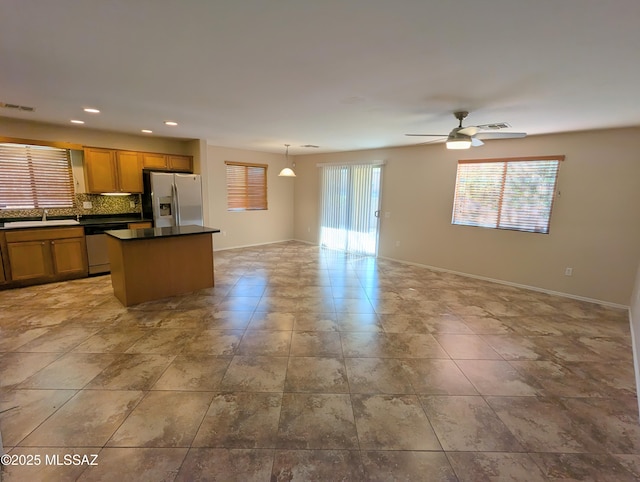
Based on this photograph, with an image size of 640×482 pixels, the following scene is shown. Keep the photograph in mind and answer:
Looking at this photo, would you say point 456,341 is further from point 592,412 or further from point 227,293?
point 227,293

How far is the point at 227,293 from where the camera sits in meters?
4.23

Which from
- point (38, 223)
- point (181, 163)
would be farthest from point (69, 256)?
point (181, 163)

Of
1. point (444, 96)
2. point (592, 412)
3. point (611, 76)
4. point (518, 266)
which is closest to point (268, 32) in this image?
point (444, 96)

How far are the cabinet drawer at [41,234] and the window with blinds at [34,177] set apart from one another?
2.18ft

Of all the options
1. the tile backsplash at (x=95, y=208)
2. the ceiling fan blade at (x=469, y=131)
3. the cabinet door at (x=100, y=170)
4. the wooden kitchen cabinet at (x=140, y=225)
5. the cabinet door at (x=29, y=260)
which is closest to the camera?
the ceiling fan blade at (x=469, y=131)

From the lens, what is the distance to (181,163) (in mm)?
5836

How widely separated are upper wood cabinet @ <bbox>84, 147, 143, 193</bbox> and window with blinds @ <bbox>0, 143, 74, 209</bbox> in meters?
0.34

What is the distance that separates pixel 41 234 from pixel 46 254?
0.31m

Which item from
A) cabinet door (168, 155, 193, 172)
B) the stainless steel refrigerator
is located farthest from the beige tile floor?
cabinet door (168, 155, 193, 172)

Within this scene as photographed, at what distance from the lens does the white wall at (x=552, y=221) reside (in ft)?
12.8

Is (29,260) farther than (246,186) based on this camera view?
No

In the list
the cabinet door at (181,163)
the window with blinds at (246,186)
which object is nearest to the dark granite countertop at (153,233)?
the cabinet door at (181,163)

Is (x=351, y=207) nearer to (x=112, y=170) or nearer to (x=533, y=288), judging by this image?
(x=533, y=288)

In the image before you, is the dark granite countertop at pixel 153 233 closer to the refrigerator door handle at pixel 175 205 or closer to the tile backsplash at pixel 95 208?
the refrigerator door handle at pixel 175 205
